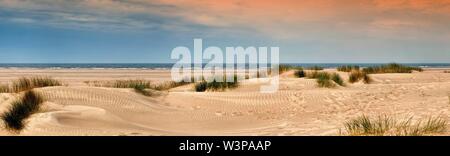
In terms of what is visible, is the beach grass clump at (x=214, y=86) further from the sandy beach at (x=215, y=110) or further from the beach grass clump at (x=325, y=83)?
the beach grass clump at (x=325, y=83)

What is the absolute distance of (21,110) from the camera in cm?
755

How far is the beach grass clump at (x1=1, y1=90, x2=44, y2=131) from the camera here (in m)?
6.96

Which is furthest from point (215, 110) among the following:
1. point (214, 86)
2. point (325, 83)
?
point (325, 83)

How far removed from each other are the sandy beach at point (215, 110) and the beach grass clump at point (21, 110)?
0.12m

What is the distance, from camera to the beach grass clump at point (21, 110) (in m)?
6.96

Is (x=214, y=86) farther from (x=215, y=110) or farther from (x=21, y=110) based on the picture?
(x=21, y=110)

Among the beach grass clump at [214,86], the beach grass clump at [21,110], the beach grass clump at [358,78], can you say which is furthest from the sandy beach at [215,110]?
the beach grass clump at [358,78]

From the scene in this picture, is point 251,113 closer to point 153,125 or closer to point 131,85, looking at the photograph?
point 153,125

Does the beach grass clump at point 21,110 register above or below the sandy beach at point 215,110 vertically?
above
